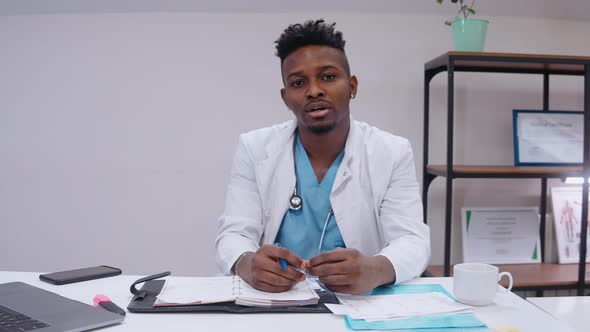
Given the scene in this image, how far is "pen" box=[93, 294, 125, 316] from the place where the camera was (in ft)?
3.05

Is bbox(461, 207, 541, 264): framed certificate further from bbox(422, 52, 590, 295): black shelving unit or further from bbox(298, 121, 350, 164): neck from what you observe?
bbox(298, 121, 350, 164): neck

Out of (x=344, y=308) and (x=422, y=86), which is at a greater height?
(x=422, y=86)

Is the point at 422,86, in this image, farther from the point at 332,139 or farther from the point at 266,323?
the point at 266,323

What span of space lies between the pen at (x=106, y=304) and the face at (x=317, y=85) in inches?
30.8

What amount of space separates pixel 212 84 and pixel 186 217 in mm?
645

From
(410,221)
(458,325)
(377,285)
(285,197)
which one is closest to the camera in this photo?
(458,325)

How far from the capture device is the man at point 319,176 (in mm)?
1485

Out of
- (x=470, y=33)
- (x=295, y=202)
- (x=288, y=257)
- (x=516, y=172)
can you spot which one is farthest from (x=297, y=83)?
(x=516, y=172)

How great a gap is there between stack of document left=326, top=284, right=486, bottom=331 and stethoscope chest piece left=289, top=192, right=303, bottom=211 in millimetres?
509

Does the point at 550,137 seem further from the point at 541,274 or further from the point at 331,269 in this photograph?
the point at 331,269

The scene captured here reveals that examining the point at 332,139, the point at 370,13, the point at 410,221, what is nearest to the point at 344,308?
the point at 410,221

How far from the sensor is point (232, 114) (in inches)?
91.7

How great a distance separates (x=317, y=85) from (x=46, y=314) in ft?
3.06

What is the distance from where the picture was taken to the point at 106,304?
0.96 meters
